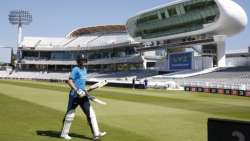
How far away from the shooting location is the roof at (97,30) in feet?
500

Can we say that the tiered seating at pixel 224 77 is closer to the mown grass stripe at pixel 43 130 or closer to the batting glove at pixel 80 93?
the mown grass stripe at pixel 43 130

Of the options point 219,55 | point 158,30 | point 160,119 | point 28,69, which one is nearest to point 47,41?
point 28,69

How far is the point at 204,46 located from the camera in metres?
85.9

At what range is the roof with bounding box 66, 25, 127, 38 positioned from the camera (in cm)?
15225

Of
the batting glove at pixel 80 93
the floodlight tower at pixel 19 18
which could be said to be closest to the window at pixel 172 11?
the batting glove at pixel 80 93

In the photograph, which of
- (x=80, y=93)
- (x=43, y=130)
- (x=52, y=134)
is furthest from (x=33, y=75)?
(x=80, y=93)

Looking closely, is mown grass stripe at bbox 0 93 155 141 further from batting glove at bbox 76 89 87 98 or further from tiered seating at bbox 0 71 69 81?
tiered seating at bbox 0 71 69 81

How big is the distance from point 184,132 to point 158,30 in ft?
256

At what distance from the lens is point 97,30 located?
525 feet

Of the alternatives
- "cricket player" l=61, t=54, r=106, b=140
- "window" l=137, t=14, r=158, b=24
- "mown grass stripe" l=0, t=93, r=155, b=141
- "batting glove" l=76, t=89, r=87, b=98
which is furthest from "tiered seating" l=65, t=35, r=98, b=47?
"batting glove" l=76, t=89, r=87, b=98

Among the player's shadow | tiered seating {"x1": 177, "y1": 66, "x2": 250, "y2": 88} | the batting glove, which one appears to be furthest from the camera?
tiered seating {"x1": 177, "y1": 66, "x2": 250, "y2": 88}

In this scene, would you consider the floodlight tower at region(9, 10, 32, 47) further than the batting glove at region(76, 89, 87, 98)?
Yes

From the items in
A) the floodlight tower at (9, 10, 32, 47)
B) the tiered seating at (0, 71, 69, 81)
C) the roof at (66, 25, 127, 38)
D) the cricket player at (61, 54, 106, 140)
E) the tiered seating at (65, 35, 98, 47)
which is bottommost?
the tiered seating at (0, 71, 69, 81)

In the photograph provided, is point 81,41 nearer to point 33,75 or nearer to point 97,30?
point 97,30
